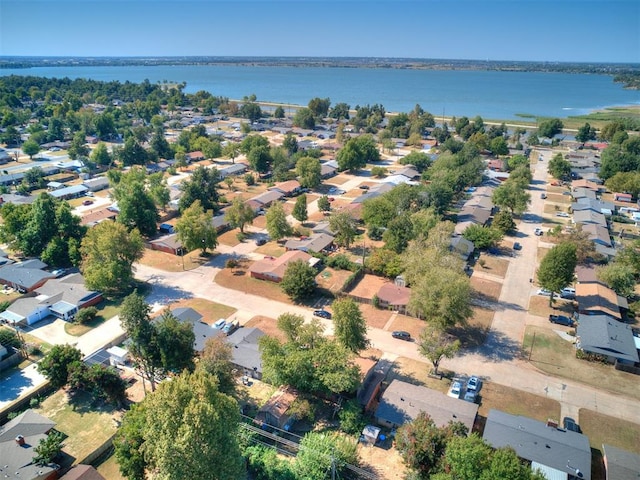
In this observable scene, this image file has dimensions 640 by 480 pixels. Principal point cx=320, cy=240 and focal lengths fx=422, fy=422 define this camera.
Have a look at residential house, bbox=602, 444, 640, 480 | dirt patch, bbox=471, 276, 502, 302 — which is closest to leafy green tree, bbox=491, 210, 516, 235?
dirt patch, bbox=471, 276, 502, 302

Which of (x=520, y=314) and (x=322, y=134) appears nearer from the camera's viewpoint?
(x=520, y=314)

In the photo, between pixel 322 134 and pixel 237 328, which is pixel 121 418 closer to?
A: pixel 237 328

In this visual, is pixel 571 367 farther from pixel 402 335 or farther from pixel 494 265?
pixel 494 265

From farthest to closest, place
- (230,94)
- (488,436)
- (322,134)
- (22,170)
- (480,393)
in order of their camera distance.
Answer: (230,94) < (322,134) < (22,170) < (480,393) < (488,436)

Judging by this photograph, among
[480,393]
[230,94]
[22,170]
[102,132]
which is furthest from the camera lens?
[230,94]

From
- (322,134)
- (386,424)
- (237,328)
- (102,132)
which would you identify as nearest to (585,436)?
(386,424)

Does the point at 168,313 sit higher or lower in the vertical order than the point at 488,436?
higher

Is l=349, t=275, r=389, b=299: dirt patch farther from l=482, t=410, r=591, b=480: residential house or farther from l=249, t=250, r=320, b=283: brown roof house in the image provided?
l=482, t=410, r=591, b=480: residential house
